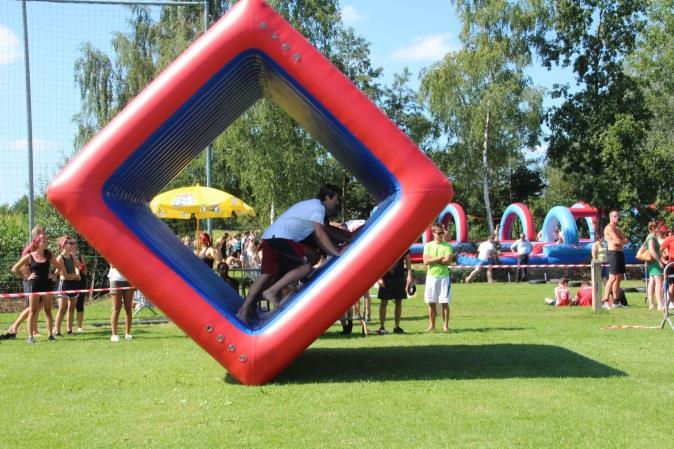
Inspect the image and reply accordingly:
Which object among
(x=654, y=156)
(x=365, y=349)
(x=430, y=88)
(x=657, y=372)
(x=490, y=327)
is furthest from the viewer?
(x=430, y=88)

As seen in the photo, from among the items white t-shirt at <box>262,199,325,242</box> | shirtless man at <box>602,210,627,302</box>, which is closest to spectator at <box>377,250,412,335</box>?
white t-shirt at <box>262,199,325,242</box>

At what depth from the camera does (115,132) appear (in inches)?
314

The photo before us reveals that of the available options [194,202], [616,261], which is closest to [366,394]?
[194,202]

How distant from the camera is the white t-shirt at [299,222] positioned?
8.80 m

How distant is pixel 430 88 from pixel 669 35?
10380 millimetres

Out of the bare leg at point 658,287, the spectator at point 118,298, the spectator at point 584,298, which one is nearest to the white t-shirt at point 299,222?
the spectator at point 118,298

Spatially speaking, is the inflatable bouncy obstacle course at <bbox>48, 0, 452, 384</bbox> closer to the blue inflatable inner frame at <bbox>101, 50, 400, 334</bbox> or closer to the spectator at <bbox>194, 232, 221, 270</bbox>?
the blue inflatable inner frame at <bbox>101, 50, 400, 334</bbox>

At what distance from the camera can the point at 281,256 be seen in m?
9.21

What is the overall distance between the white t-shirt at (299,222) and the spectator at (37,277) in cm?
529

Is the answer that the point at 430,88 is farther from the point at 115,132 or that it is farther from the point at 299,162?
the point at 115,132

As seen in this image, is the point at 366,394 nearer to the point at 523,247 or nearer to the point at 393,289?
the point at 393,289

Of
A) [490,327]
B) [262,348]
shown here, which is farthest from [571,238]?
[262,348]

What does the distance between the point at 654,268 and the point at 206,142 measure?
9.04 metres

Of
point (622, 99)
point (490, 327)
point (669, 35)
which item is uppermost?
point (669, 35)
